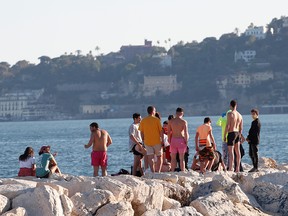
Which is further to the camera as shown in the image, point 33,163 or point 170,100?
point 170,100

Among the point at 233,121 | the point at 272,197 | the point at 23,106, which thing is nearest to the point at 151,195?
the point at 272,197

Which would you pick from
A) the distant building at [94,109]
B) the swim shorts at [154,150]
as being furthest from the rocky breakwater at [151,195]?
the distant building at [94,109]

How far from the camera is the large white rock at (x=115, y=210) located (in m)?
11.2

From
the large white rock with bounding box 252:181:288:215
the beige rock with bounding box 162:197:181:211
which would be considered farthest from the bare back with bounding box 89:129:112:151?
the beige rock with bounding box 162:197:181:211

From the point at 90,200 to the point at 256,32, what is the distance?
182858 millimetres

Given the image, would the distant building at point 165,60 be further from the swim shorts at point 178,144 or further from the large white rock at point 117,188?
the large white rock at point 117,188

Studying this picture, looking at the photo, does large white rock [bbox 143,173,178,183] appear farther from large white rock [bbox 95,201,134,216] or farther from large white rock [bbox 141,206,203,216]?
large white rock [bbox 95,201,134,216]

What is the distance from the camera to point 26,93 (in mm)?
190000

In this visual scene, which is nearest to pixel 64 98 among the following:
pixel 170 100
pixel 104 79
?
pixel 104 79

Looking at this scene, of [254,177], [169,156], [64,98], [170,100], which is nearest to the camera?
[254,177]

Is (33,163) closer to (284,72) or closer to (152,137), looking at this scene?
(152,137)

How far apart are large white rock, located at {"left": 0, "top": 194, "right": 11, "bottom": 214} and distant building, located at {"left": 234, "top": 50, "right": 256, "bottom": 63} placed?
167m

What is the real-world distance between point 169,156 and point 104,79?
168 m

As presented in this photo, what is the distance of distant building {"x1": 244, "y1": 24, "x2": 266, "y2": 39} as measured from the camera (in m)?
188
